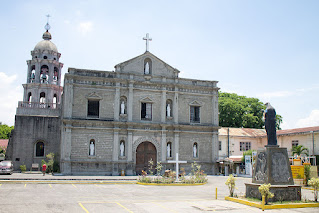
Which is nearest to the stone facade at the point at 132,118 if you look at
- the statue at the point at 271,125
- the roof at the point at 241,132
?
the roof at the point at 241,132

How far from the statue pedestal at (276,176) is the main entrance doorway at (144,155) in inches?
745

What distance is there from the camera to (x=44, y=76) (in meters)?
41.0

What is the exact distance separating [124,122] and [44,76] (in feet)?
48.6

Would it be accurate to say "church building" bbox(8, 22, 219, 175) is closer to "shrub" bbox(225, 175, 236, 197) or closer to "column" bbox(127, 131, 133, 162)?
"column" bbox(127, 131, 133, 162)

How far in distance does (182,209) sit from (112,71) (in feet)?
74.9

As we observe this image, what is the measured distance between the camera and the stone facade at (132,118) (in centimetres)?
3173

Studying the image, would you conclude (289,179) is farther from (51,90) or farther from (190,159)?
(51,90)

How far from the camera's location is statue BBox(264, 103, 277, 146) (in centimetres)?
1562

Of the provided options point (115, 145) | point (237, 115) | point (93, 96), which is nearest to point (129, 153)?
point (115, 145)

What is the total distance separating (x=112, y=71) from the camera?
111ft

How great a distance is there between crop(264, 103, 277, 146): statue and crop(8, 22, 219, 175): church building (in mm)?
18735

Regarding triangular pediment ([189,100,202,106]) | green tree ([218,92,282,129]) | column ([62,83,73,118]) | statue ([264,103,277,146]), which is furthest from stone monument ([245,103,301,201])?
green tree ([218,92,282,129])

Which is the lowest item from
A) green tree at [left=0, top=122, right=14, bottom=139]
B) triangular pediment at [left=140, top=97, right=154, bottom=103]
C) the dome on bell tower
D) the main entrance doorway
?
the main entrance doorway

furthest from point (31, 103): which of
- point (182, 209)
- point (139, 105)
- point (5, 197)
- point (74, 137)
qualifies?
point (182, 209)
